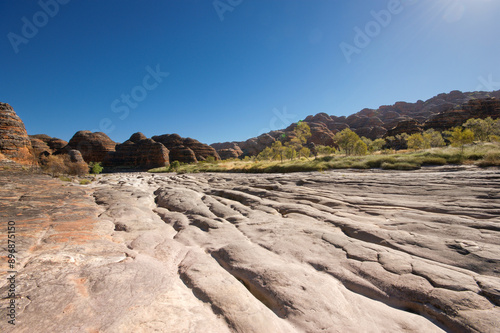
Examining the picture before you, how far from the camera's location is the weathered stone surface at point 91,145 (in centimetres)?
6575

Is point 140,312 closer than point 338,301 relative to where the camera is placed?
Yes

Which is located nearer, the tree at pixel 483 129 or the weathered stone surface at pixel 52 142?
the tree at pixel 483 129

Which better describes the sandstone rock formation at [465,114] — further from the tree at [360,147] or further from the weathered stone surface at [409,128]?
the tree at [360,147]

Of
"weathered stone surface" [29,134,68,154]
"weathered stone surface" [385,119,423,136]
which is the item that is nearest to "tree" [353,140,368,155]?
"weathered stone surface" [385,119,423,136]

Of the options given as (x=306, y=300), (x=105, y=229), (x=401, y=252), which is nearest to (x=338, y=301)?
(x=306, y=300)

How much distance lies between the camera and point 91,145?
2638 inches

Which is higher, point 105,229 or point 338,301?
point 105,229

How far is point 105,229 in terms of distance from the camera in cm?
499

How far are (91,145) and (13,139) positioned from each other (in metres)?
58.7

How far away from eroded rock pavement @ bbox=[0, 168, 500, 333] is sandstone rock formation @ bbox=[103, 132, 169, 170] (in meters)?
58.1

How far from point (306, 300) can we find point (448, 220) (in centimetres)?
451

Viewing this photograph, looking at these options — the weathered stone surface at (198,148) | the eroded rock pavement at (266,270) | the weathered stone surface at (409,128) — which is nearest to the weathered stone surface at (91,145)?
the weathered stone surface at (198,148)

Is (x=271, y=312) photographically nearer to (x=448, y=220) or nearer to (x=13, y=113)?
(x=448, y=220)

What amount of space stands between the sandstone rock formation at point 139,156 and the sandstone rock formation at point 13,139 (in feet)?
132
